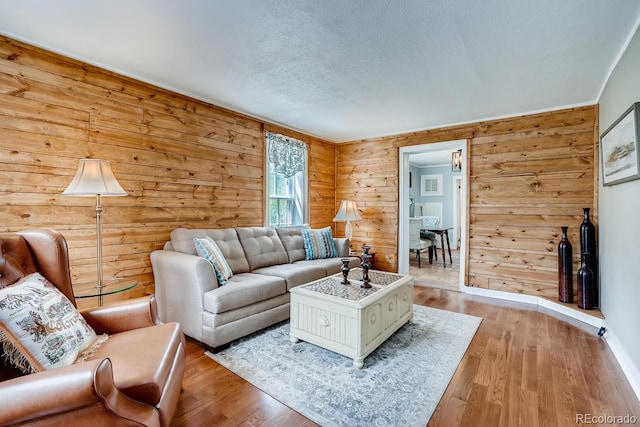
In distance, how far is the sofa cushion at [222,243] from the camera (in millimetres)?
2934

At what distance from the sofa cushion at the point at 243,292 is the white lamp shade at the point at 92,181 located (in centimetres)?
109

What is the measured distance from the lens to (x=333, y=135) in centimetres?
508

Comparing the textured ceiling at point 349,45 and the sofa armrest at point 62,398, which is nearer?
the sofa armrest at point 62,398

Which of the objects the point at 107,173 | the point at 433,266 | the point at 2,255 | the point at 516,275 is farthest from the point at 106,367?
the point at 433,266

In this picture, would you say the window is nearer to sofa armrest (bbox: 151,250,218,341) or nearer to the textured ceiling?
the textured ceiling

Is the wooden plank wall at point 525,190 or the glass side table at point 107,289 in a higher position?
the wooden plank wall at point 525,190

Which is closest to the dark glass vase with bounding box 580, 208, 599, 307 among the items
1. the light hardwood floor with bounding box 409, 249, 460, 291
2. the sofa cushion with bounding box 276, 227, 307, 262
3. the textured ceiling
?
the textured ceiling

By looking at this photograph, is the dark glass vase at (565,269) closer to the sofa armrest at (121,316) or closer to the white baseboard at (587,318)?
the white baseboard at (587,318)

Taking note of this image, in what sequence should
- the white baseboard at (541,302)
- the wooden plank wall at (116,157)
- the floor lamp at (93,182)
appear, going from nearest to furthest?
1. the floor lamp at (93,182)
2. the wooden plank wall at (116,157)
3. the white baseboard at (541,302)

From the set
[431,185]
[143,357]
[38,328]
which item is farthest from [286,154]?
[431,185]

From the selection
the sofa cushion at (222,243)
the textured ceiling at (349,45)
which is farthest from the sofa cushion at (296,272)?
the textured ceiling at (349,45)

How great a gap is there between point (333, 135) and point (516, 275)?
A: 11.0 feet

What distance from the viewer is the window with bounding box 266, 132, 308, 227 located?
4391 mm

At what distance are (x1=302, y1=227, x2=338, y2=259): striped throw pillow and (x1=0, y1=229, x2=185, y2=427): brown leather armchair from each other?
2.35m
